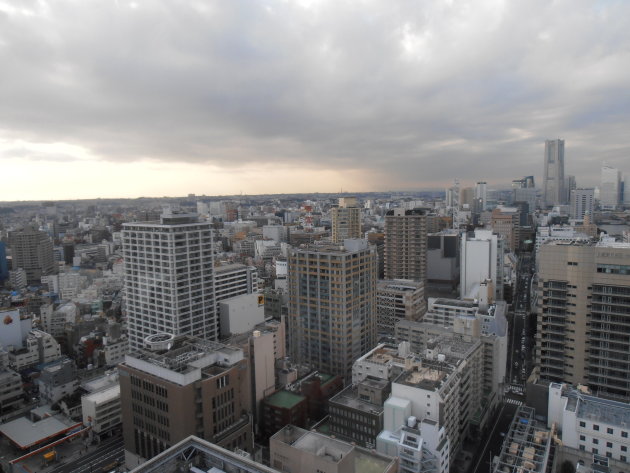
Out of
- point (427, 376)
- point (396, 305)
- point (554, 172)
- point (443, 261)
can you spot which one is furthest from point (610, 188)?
point (427, 376)

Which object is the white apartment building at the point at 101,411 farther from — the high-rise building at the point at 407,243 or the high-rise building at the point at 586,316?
the high-rise building at the point at 407,243

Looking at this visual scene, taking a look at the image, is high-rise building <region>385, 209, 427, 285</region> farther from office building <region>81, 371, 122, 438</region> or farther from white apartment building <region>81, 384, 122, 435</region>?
white apartment building <region>81, 384, 122, 435</region>

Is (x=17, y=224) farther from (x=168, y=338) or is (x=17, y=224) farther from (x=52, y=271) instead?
(x=168, y=338)

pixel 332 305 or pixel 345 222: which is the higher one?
pixel 345 222

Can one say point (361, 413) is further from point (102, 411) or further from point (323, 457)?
point (102, 411)

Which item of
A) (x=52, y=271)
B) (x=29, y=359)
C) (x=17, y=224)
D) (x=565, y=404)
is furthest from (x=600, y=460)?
(x=17, y=224)

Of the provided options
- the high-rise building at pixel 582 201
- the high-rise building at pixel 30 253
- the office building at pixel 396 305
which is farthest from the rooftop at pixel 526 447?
the high-rise building at pixel 582 201

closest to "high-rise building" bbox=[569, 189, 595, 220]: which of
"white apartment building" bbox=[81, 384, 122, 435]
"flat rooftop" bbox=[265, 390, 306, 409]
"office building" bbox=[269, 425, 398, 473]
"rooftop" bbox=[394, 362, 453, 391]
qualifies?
"rooftop" bbox=[394, 362, 453, 391]
